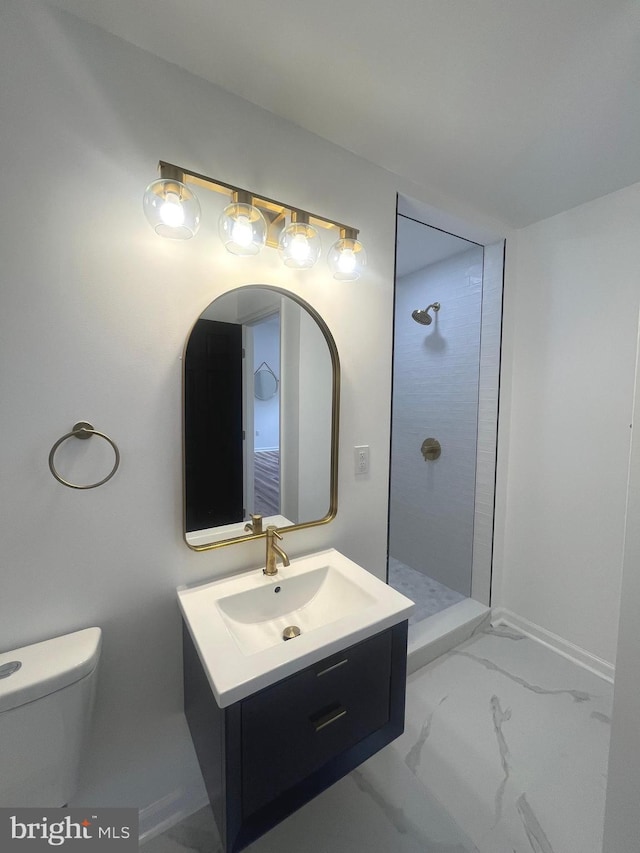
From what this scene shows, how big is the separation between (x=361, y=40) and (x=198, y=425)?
1178 mm

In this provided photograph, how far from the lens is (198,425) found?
3.73 feet

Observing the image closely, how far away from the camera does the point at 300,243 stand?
1.15m

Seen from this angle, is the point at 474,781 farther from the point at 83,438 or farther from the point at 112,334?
the point at 112,334

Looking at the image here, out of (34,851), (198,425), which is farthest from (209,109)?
(34,851)

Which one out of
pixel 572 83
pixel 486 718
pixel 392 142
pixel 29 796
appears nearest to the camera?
pixel 29 796

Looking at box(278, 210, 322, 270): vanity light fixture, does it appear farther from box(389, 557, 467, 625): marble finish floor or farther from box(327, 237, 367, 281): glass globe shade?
box(389, 557, 467, 625): marble finish floor

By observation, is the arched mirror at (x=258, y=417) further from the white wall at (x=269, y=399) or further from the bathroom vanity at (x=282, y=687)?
the bathroom vanity at (x=282, y=687)

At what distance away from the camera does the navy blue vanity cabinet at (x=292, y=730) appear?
0.80 metres

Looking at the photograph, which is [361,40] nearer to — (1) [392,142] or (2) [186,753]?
(1) [392,142]

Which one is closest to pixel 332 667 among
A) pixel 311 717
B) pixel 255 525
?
pixel 311 717

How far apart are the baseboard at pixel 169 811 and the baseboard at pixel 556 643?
172cm

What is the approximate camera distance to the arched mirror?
3.73 feet

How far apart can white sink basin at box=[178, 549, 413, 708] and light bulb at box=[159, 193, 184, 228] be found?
1080mm

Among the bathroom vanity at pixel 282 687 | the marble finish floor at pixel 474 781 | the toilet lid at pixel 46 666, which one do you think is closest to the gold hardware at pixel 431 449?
the marble finish floor at pixel 474 781
